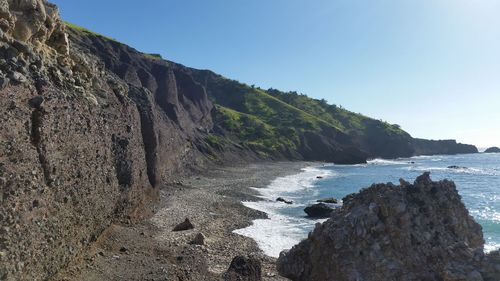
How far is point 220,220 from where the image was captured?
3791 cm

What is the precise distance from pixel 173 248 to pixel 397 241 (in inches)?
696

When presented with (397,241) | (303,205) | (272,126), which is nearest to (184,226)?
(303,205)

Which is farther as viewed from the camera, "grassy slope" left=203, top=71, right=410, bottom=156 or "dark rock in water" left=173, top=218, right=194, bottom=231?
"grassy slope" left=203, top=71, right=410, bottom=156

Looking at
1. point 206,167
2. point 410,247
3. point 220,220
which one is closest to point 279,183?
point 206,167

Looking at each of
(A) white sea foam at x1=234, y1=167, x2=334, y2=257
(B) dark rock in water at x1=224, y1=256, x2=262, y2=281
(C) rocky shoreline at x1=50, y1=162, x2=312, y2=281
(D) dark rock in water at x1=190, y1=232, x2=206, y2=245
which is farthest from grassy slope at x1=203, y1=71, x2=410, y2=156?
(B) dark rock in water at x1=224, y1=256, x2=262, y2=281

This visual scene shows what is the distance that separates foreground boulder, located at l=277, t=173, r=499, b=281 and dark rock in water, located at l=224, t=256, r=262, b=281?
7.55 metres

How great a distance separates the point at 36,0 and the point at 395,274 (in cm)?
2178

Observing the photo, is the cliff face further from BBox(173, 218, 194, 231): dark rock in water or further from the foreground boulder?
the foreground boulder

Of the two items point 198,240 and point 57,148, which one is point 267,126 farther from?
point 57,148

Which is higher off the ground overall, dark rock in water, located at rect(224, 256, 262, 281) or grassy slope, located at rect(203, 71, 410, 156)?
grassy slope, located at rect(203, 71, 410, 156)

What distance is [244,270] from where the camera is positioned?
2030 cm

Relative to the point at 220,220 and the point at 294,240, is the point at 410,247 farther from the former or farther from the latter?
the point at 220,220

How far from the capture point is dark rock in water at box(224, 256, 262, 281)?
65.1 ft

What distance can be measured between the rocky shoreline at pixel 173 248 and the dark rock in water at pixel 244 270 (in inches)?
33.1
